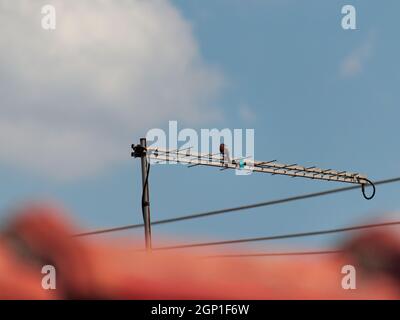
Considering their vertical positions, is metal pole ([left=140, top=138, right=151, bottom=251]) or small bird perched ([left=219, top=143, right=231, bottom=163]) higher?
small bird perched ([left=219, top=143, right=231, bottom=163])

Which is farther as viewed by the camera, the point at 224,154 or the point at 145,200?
the point at 224,154

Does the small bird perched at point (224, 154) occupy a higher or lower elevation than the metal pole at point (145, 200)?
higher

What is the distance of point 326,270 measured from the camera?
17.0m

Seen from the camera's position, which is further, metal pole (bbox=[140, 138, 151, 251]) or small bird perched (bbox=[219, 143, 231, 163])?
small bird perched (bbox=[219, 143, 231, 163])

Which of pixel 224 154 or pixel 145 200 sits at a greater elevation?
pixel 224 154

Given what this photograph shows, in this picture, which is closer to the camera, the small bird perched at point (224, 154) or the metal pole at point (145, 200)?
the metal pole at point (145, 200)
